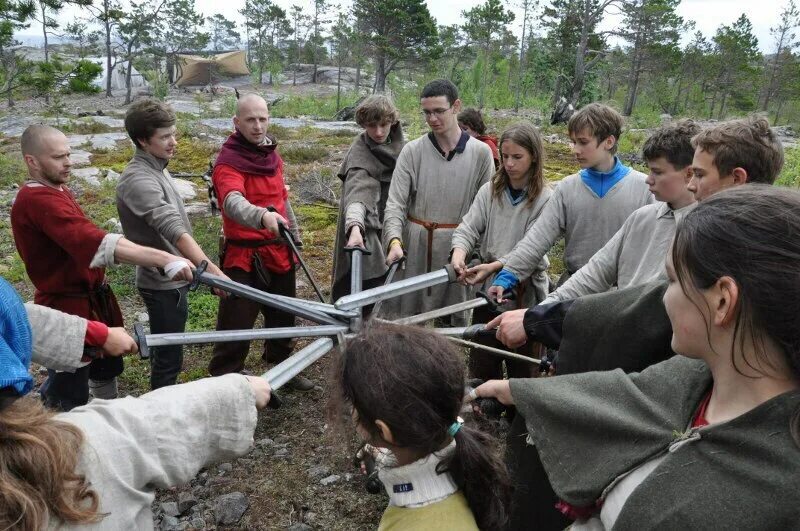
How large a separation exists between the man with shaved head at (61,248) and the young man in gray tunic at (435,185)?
1.78 m

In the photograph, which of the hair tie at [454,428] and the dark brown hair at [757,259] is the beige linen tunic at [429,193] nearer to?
the hair tie at [454,428]

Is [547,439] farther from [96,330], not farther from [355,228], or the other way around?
[355,228]

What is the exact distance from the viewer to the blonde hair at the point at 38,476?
104cm

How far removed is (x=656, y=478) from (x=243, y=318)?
120 inches

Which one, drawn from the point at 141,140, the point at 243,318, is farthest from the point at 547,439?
the point at 141,140

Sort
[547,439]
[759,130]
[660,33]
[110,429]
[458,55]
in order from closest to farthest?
1. [110,429]
2. [547,439]
3. [759,130]
4. [660,33]
5. [458,55]

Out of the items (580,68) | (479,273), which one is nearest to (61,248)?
(479,273)

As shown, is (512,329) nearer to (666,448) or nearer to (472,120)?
(666,448)

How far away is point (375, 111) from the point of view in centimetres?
411

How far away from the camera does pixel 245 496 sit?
306cm

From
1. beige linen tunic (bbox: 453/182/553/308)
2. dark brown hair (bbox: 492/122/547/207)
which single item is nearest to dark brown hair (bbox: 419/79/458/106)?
dark brown hair (bbox: 492/122/547/207)

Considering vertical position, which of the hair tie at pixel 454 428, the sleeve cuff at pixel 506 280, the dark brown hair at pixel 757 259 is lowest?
the sleeve cuff at pixel 506 280

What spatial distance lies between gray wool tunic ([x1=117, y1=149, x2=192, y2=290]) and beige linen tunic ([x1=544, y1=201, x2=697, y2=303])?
2229 mm

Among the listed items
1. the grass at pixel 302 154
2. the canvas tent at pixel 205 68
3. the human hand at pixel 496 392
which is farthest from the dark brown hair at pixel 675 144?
the canvas tent at pixel 205 68
